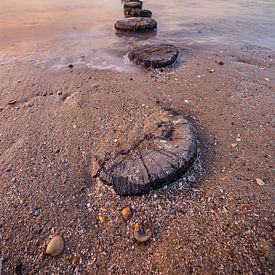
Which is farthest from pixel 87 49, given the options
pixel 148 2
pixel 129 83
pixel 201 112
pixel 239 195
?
pixel 148 2

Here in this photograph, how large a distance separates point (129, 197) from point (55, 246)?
2.30 feet

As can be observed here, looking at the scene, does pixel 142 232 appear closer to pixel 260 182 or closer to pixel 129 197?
pixel 129 197

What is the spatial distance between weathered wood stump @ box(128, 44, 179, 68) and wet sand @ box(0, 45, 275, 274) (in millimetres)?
430

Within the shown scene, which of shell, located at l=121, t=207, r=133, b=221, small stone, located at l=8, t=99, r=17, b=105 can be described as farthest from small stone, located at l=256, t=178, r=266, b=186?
small stone, located at l=8, t=99, r=17, b=105

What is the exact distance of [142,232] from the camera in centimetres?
173

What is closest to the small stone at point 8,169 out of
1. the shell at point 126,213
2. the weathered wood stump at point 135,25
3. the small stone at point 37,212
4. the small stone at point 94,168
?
the small stone at point 37,212

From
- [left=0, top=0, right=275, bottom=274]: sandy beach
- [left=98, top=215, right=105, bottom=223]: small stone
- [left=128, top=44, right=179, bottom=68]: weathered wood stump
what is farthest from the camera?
[left=128, top=44, right=179, bottom=68]: weathered wood stump

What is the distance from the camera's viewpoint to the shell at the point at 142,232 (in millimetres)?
1695

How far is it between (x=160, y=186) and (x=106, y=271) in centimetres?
81

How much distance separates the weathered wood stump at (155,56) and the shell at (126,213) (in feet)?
10.1

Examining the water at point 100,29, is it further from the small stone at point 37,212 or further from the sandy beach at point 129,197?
the small stone at point 37,212

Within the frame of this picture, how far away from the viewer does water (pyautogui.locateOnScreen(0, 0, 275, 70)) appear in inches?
192

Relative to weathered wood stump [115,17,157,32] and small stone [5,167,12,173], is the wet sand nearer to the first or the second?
small stone [5,167,12,173]

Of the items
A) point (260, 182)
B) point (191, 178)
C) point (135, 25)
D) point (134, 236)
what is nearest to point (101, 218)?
point (134, 236)
